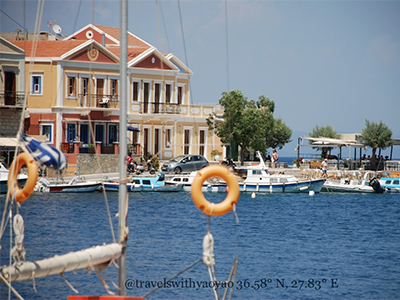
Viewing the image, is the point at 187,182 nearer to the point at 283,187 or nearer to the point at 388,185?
the point at 283,187

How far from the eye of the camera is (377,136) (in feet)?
225

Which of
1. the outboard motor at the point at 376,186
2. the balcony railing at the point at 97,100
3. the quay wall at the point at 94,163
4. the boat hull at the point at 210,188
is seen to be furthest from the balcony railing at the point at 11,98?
the outboard motor at the point at 376,186

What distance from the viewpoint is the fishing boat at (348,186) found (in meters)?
55.8

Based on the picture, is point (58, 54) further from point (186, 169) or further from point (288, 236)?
point (288, 236)

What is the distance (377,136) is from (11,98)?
36753mm

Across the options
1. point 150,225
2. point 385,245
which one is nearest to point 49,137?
point 150,225

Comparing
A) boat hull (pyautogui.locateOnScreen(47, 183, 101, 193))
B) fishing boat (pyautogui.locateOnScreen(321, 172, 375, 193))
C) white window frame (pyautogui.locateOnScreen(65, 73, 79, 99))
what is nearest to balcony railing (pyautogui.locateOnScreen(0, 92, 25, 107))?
white window frame (pyautogui.locateOnScreen(65, 73, 79, 99))

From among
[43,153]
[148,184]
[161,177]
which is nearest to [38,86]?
[148,184]

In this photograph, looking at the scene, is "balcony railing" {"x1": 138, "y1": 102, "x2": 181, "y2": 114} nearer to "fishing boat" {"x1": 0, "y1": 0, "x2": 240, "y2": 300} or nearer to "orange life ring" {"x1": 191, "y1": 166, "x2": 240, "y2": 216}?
"fishing boat" {"x1": 0, "y1": 0, "x2": 240, "y2": 300}

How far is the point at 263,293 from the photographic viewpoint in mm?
22062

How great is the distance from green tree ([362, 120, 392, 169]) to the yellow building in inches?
A: 665

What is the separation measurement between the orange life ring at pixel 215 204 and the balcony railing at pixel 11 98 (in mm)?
37806

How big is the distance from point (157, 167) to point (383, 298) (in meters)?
33.2

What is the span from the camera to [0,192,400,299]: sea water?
2219 centimetres
